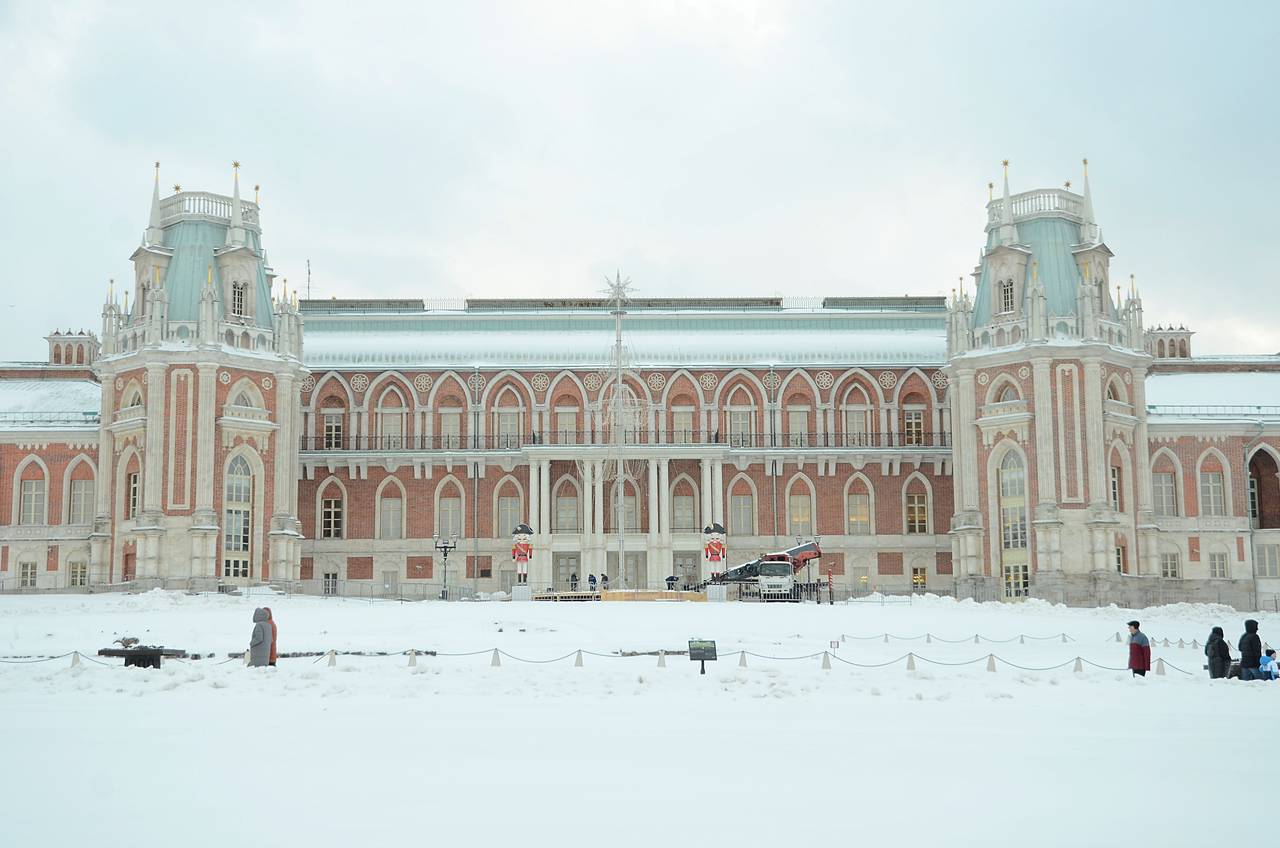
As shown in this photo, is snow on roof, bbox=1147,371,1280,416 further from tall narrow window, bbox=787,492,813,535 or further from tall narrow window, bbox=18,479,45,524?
tall narrow window, bbox=18,479,45,524

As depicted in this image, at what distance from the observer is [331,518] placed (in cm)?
7269

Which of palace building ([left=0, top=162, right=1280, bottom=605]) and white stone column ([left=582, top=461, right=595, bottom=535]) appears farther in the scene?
white stone column ([left=582, top=461, right=595, bottom=535])

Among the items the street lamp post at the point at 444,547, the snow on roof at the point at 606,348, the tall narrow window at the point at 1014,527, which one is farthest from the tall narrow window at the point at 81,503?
the tall narrow window at the point at 1014,527

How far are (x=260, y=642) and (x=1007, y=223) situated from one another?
43084 millimetres

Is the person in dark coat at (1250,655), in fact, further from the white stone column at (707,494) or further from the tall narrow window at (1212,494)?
the white stone column at (707,494)

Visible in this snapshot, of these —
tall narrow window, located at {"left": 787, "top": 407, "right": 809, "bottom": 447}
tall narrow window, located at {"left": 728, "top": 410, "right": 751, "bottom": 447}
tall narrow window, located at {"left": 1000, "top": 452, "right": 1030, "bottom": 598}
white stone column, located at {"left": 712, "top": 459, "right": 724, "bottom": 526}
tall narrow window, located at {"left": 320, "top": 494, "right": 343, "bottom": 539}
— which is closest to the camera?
tall narrow window, located at {"left": 1000, "top": 452, "right": 1030, "bottom": 598}

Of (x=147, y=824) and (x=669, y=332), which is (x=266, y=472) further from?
(x=147, y=824)

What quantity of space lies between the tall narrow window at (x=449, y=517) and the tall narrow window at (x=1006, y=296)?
1085 inches

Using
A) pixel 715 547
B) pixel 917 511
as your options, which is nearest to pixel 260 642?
pixel 715 547

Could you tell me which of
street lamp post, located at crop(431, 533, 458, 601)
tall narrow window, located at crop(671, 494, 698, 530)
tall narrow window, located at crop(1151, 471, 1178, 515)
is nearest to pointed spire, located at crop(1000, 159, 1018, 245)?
tall narrow window, located at crop(1151, 471, 1178, 515)

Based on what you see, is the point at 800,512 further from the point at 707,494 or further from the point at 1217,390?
the point at 1217,390

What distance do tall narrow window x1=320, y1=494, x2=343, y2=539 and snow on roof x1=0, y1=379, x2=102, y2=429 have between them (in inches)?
450

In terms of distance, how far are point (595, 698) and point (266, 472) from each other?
40.2m

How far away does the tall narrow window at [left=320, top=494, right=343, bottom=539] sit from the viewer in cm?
7244
